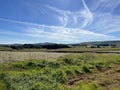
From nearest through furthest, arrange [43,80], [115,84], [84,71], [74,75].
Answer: [43,80]
[115,84]
[74,75]
[84,71]

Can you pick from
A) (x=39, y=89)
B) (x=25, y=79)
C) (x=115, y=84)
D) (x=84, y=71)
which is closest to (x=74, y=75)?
(x=84, y=71)

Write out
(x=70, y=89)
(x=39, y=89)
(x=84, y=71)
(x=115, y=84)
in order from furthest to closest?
(x=84, y=71) < (x=115, y=84) < (x=70, y=89) < (x=39, y=89)

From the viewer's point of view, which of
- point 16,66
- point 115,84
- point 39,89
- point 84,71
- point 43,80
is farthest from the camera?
point 16,66

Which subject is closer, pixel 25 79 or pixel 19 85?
pixel 19 85

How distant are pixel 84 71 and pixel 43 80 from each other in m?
7.86

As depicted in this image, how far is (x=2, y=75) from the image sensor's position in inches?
667

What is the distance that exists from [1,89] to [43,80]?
330 centimetres

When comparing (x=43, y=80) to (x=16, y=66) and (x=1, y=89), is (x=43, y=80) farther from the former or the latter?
(x=16, y=66)

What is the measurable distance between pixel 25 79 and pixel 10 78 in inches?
48.1

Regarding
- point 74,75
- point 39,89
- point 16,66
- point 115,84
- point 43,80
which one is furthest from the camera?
point 16,66

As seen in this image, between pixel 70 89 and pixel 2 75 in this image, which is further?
pixel 2 75

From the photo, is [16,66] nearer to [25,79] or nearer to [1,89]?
[25,79]

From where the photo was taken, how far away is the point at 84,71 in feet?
72.2

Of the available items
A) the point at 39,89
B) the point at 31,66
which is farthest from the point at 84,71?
the point at 39,89
